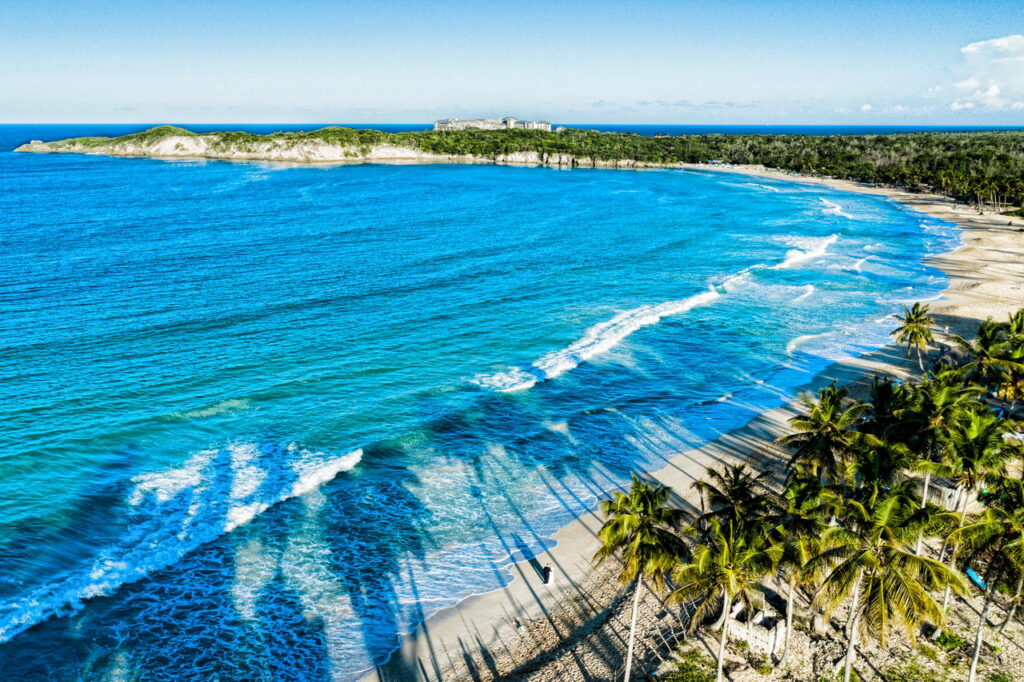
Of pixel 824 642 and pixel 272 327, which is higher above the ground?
pixel 272 327

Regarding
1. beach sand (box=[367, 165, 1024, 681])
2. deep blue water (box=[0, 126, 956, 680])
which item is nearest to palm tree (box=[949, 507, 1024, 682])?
beach sand (box=[367, 165, 1024, 681])

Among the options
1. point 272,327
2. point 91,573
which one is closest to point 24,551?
point 91,573

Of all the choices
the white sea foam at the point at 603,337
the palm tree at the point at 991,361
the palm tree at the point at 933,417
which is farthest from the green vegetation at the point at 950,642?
the white sea foam at the point at 603,337

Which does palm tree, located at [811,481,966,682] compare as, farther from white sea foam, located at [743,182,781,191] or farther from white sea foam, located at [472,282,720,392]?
white sea foam, located at [743,182,781,191]

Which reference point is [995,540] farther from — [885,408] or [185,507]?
[185,507]

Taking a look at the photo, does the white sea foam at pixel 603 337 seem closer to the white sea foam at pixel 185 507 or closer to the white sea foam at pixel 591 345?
the white sea foam at pixel 591 345

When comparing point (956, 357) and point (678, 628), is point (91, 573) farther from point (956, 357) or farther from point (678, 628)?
point (956, 357)
